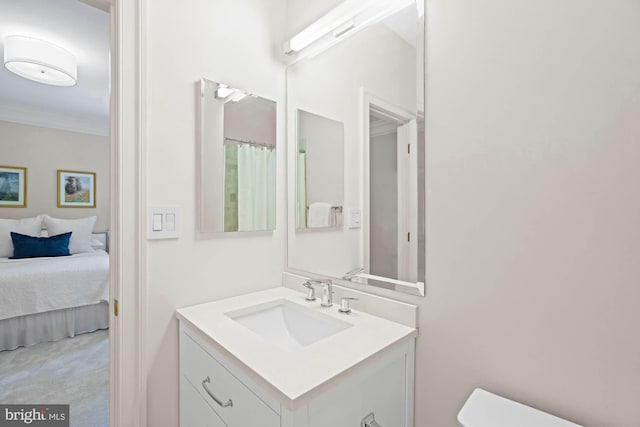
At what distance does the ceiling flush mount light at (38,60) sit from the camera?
2.17 meters

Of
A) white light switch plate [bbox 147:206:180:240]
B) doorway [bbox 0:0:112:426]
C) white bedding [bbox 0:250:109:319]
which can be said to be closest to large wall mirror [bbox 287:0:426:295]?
white light switch plate [bbox 147:206:180:240]

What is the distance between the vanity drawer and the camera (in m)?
0.72

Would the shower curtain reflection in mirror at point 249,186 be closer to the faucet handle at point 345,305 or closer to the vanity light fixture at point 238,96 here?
the vanity light fixture at point 238,96

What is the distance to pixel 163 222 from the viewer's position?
1137 millimetres

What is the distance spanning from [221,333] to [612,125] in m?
1.20

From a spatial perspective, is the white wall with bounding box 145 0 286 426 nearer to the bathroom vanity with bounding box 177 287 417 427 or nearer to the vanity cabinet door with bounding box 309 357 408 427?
the bathroom vanity with bounding box 177 287 417 427

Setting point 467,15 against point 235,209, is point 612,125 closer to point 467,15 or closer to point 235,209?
point 467,15

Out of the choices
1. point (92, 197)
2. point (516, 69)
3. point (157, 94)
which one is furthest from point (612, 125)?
point (92, 197)

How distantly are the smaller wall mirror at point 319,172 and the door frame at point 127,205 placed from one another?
2.31 feet

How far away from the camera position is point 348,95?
1286 mm

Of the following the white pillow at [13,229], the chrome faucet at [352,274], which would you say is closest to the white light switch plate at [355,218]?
the chrome faucet at [352,274]

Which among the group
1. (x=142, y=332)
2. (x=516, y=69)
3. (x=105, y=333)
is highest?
(x=516, y=69)

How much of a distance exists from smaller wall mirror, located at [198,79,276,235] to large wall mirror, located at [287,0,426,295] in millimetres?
156

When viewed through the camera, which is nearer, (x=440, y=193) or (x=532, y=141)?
(x=532, y=141)
